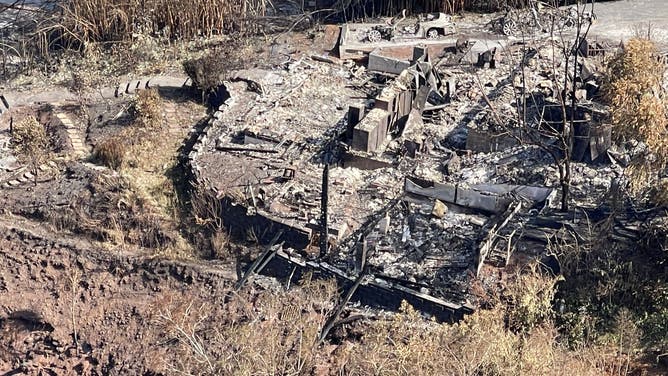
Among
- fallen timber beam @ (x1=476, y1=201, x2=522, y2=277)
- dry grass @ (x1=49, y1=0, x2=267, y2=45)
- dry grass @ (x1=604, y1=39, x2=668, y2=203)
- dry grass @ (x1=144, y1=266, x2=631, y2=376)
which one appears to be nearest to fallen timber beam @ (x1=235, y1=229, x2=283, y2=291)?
dry grass @ (x1=144, y1=266, x2=631, y2=376)

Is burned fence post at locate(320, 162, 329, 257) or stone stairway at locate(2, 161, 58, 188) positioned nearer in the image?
burned fence post at locate(320, 162, 329, 257)

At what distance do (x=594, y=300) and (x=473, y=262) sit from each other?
1880 millimetres

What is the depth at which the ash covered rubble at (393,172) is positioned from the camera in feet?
47.8

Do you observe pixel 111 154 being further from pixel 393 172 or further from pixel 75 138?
pixel 393 172

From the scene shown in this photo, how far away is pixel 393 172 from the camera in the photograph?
55.3ft

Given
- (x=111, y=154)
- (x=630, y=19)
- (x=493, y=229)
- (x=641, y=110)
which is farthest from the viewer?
(x=630, y=19)

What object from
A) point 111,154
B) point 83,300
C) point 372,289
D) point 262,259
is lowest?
point 83,300

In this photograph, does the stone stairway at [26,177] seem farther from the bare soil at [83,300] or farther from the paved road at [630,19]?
the paved road at [630,19]

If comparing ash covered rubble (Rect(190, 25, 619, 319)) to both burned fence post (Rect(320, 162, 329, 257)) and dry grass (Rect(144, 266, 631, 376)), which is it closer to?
burned fence post (Rect(320, 162, 329, 257))

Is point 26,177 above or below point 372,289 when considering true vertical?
above

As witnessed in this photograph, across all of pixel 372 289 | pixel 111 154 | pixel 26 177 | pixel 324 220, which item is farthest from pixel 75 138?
pixel 372 289

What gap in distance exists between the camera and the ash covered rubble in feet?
47.8

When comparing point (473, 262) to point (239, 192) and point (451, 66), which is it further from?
point (451, 66)

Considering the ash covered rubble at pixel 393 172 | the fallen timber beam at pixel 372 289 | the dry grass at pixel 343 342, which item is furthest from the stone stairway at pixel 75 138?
the fallen timber beam at pixel 372 289
